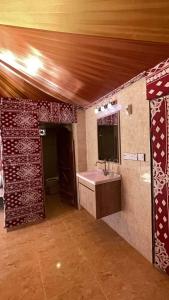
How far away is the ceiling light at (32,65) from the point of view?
195 centimetres

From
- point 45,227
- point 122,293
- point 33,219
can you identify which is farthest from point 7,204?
point 122,293

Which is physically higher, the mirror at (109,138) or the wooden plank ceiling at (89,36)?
the wooden plank ceiling at (89,36)

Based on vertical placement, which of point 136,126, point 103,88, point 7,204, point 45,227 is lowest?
point 45,227

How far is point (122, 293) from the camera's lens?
5.75 ft

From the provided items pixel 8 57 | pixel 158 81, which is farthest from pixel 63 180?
pixel 158 81

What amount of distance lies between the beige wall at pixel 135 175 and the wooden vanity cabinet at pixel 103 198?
0.10 metres

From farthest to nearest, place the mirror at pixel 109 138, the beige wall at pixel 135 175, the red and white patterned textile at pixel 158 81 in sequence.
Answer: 1. the mirror at pixel 109 138
2. the beige wall at pixel 135 175
3. the red and white patterned textile at pixel 158 81

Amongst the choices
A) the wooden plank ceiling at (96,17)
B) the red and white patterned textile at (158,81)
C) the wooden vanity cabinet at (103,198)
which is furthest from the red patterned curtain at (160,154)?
the wooden vanity cabinet at (103,198)

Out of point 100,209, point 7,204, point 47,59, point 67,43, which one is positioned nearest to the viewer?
point 67,43

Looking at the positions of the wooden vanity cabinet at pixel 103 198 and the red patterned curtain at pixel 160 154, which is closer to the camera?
the red patterned curtain at pixel 160 154

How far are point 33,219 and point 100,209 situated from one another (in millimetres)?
1530

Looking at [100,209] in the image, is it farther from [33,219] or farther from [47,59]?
[47,59]

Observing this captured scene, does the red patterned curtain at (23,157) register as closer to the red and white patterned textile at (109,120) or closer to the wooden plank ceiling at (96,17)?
the red and white patterned textile at (109,120)

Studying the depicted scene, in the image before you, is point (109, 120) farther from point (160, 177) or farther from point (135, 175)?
point (160, 177)
